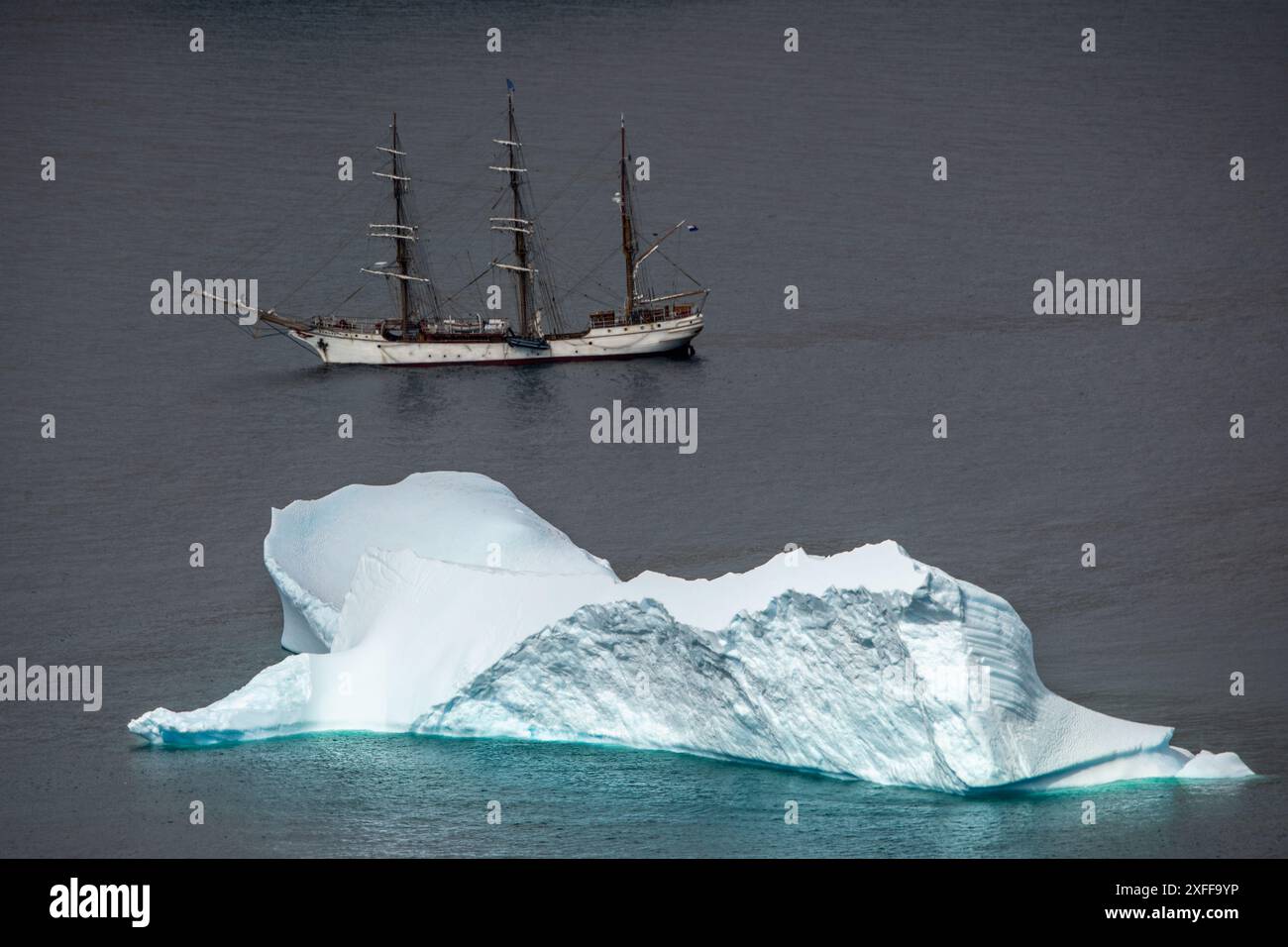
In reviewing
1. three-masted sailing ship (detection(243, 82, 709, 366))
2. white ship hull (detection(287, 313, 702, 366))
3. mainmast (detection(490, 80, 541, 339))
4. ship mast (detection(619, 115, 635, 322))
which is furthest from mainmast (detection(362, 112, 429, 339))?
ship mast (detection(619, 115, 635, 322))

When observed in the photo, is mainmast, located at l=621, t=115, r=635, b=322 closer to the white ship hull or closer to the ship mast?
the ship mast

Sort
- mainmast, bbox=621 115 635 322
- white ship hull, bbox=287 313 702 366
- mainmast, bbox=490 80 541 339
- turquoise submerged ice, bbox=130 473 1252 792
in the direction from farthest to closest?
mainmast, bbox=621 115 635 322, mainmast, bbox=490 80 541 339, white ship hull, bbox=287 313 702 366, turquoise submerged ice, bbox=130 473 1252 792

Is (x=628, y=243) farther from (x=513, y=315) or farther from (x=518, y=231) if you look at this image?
(x=513, y=315)

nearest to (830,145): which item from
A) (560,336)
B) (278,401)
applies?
(560,336)

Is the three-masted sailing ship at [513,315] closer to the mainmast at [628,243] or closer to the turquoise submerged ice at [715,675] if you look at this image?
the mainmast at [628,243]

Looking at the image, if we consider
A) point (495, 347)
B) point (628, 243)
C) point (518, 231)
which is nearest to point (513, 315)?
point (495, 347)
